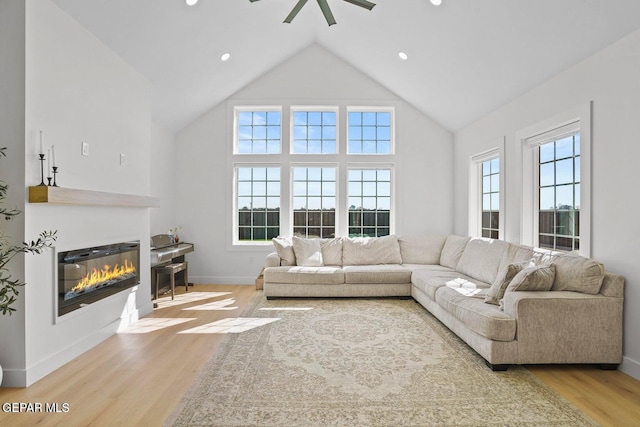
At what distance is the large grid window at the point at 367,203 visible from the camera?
6.78m


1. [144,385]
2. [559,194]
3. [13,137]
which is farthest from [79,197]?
[559,194]

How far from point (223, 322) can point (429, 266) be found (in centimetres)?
310

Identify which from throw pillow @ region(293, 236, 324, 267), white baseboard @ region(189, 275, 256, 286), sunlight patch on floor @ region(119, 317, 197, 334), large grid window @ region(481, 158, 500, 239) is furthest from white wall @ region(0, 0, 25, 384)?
large grid window @ region(481, 158, 500, 239)

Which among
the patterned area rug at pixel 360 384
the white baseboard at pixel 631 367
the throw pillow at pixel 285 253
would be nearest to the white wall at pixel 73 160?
the patterned area rug at pixel 360 384

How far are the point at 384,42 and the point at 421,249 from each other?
310cm

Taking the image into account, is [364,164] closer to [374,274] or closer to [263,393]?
[374,274]

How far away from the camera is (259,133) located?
22.3ft

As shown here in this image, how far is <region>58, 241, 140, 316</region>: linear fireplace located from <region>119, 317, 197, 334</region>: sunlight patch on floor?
43 centimetres

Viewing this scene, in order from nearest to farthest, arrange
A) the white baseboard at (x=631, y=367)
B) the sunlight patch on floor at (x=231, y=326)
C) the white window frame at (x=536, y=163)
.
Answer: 1. the white baseboard at (x=631, y=367)
2. the white window frame at (x=536, y=163)
3. the sunlight patch on floor at (x=231, y=326)

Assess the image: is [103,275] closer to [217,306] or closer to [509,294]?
[217,306]

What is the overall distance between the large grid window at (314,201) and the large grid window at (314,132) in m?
0.35

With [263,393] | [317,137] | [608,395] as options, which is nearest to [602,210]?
[608,395]

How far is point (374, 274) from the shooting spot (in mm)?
5398

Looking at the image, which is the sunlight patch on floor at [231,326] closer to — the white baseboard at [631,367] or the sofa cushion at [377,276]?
the sofa cushion at [377,276]
